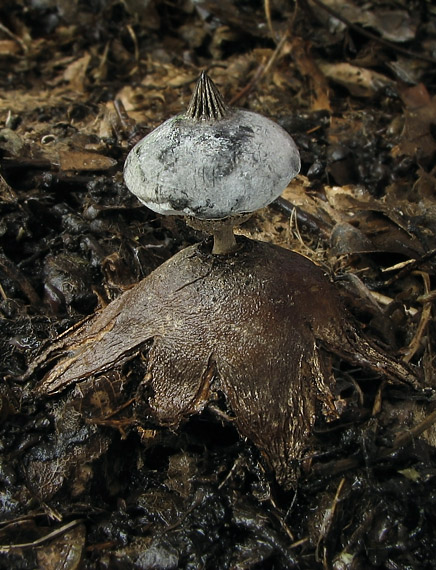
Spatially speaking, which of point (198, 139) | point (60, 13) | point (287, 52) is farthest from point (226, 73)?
point (198, 139)

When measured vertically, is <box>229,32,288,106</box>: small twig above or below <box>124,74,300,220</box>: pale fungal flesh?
below

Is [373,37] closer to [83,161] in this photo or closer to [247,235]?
[247,235]

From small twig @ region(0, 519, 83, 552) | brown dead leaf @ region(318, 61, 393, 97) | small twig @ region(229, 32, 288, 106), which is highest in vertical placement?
small twig @ region(229, 32, 288, 106)

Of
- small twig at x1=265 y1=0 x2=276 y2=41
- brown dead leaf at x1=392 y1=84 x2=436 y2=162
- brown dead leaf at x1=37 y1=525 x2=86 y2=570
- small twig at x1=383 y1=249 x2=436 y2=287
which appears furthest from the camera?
small twig at x1=265 y1=0 x2=276 y2=41

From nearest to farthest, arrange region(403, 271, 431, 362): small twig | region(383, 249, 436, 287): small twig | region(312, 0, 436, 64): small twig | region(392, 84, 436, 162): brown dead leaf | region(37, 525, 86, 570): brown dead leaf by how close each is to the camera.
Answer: region(37, 525, 86, 570): brown dead leaf < region(403, 271, 431, 362): small twig < region(383, 249, 436, 287): small twig < region(392, 84, 436, 162): brown dead leaf < region(312, 0, 436, 64): small twig

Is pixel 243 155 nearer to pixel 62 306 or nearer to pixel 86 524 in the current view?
pixel 62 306

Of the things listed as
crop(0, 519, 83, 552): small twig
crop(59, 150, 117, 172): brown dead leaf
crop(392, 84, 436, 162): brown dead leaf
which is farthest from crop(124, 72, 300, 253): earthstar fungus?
crop(392, 84, 436, 162): brown dead leaf

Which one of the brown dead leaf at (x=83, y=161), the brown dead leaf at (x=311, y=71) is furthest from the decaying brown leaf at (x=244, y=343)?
the brown dead leaf at (x=311, y=71)

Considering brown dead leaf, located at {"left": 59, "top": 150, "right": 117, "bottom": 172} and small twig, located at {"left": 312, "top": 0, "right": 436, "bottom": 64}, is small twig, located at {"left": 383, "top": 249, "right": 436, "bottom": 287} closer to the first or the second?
brown dead leaf, located at {"left": 59, "top": 150, "right": 117, "bottom": 172}
